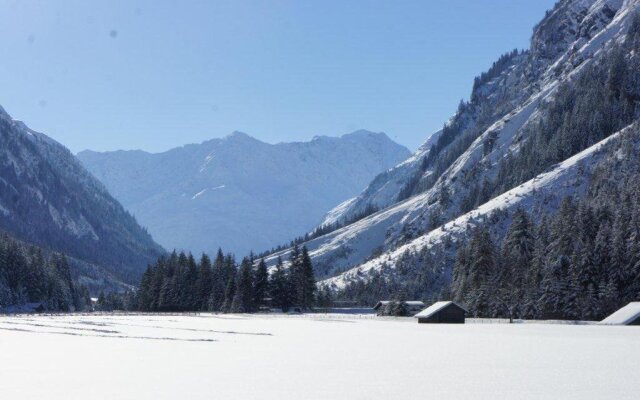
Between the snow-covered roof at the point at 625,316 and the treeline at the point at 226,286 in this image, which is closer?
the snow-covered roof at the point at 625,316

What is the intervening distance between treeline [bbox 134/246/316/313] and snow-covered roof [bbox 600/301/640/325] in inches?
2926

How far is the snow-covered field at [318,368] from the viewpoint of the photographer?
30.9 metres

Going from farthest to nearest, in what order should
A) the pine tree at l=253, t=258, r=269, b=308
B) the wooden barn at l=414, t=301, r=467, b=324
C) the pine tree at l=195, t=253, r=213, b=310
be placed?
the pine tree at l=195, t=253, r=213, b=310, the pine tree at l=253, t=258, r=269, b=308, the wooden barn at l=414, t=301, r=467, b=324

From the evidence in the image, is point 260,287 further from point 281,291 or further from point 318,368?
point 318,368

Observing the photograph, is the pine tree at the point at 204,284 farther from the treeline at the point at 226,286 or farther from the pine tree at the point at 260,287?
the pine tree at the point at 260,287

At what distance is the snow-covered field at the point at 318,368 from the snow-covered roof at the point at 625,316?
25.6 m

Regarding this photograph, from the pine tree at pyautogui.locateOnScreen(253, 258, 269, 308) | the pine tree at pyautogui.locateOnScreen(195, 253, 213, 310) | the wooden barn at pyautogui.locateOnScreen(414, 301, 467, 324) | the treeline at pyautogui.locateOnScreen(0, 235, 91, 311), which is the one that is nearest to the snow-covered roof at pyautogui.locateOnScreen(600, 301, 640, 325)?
the wooden barn at pyautogui.locateOnScreen(414, 301, 467, 324)

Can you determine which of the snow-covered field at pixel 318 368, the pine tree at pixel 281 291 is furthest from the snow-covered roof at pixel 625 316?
the pine tree at pixel 281 291

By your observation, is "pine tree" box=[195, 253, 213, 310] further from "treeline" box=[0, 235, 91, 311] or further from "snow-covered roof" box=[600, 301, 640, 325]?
"snow-covered roof" box=[600, 301, 640, 325]

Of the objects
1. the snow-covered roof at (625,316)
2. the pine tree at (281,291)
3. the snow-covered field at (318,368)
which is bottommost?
the snow-covered field at (318,368)

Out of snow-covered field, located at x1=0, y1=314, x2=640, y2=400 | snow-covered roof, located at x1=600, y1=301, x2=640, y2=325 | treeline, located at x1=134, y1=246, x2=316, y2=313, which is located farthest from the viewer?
treeline, located at x1=134, y1=246, x2=316, y2=313

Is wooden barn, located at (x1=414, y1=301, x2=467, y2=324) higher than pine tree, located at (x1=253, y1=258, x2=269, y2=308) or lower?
lower

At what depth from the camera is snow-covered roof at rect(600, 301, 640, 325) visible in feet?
285

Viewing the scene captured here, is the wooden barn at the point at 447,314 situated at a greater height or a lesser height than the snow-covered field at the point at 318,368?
greater
